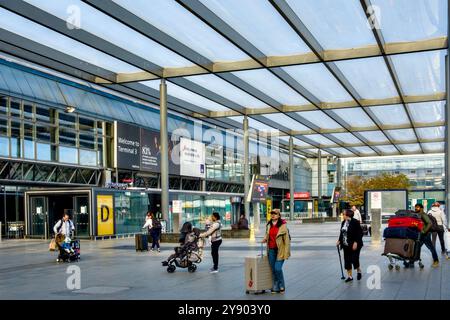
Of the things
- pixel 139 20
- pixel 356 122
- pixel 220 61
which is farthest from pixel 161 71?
pixel 356 122

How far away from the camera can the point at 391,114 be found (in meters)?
47.1

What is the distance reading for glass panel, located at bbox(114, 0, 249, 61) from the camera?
22.2 metres

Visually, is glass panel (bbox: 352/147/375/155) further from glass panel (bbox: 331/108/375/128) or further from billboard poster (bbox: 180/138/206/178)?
billboard poster (bbox: 180/138/206/178)

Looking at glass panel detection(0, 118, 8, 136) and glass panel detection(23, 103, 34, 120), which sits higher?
glass panel detection(23, 103, 34, 120)

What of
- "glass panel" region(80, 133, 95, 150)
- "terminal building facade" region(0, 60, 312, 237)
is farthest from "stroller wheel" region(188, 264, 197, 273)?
"glass panel" region(80, 133, 95, 150)

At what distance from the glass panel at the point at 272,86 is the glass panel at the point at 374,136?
17858 mm

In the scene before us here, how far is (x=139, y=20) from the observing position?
2359 centimetres

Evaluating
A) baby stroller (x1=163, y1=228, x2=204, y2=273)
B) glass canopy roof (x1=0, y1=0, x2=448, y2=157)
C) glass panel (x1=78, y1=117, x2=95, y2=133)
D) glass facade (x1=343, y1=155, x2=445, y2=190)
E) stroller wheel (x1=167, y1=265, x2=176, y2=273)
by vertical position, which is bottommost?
stroller wheel (x1=167, y1=265, x2=176, y2=273)

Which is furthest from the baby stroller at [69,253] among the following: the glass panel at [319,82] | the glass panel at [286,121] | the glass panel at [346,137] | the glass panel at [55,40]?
the glass panel at [346,137]

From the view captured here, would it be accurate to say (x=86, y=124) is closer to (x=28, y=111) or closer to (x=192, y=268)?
(x=28, y=111)

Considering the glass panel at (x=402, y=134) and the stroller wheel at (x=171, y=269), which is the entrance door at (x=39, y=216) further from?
the glass panel at (x=402, y=134)

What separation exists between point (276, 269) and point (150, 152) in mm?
34966

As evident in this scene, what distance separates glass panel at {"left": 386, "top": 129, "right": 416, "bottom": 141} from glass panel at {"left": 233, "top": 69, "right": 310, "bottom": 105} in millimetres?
18012

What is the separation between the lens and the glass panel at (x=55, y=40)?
23703 mm
